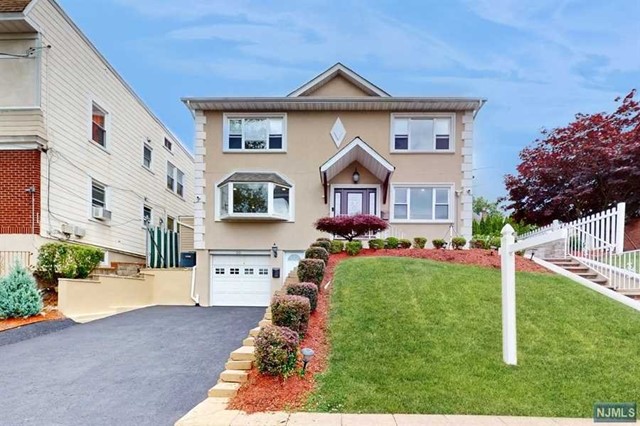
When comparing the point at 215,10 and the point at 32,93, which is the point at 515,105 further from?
the point at 32,93

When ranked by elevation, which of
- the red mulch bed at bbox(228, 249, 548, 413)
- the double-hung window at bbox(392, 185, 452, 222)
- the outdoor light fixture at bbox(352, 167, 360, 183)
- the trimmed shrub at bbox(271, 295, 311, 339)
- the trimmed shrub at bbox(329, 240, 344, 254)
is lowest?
the red mulch bed at bbox(228, 249, 548, 413)

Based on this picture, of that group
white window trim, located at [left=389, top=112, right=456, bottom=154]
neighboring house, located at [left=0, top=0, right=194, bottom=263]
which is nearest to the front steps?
white window trim, located at [left=389, top=112, right=456, bottom=154]

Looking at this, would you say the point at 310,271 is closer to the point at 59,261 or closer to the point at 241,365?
the point at 241,365

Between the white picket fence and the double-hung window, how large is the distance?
170 inches

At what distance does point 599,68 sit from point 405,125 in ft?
31.2

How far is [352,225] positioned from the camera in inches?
475

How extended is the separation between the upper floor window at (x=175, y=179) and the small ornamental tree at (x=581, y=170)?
16600 millimetres

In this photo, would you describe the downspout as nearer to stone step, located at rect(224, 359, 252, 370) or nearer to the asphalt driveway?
the asphalt driveway

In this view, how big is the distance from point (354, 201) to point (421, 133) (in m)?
3.67

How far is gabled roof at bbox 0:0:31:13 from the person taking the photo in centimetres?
1038

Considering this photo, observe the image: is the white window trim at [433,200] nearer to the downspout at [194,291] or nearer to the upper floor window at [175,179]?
the downspout at [194,291]

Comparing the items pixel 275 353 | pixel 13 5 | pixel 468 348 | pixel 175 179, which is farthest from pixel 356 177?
pixel 13 5

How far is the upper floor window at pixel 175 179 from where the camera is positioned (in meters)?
20.3

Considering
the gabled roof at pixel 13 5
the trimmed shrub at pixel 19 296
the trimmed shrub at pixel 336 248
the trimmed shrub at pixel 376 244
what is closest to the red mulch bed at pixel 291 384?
the trimmed shrub at pixel 336 248
